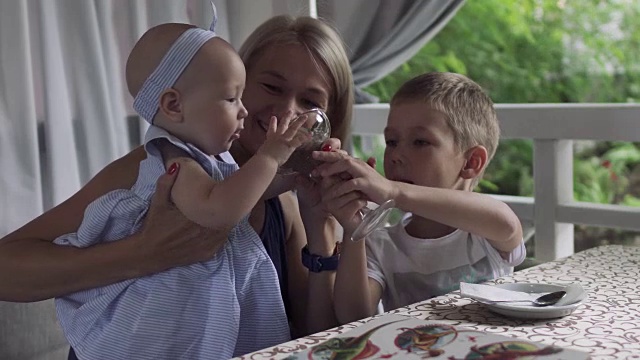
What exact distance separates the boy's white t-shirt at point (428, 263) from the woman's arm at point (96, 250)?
1.31 ft

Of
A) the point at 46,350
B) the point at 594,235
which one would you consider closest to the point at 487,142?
the point at 46,350

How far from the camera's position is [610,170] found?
17.6 ft

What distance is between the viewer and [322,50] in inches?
66.0

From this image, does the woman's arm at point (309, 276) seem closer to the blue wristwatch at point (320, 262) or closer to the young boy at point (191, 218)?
the blue wristwatch at point (320, 262)

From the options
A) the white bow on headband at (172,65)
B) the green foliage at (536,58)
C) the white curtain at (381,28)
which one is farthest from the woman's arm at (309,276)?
the green foliage at (536,58)

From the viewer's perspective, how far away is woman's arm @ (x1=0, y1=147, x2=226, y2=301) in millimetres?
1334

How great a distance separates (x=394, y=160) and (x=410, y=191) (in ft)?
0.79

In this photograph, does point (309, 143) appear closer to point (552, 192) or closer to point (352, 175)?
point (352, 175)

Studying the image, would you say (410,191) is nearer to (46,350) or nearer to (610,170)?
(46,350)

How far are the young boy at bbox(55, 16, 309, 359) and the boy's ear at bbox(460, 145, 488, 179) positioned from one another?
46cm

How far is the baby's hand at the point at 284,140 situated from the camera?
3.92ft

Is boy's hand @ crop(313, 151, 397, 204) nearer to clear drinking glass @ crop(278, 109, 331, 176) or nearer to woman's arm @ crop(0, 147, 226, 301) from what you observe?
clear drinking glass @ crop(278, 109, 331, 176)

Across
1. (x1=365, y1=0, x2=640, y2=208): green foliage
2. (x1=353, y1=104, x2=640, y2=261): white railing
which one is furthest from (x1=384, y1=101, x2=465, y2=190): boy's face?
(x1=365, y1=0, x2=640, y2=208): green foliage

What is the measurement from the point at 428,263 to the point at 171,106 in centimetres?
60
